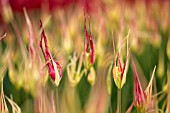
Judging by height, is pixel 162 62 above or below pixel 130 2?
below

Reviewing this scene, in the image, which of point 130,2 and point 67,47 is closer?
point 67,47

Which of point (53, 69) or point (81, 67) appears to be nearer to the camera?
point (53, 69)

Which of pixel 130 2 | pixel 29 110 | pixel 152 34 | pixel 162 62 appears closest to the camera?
pixel 29 110

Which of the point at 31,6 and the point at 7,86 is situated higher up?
the point at 31,6

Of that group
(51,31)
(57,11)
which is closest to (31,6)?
(57,11)

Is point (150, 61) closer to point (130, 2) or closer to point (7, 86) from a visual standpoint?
point (7, 86)

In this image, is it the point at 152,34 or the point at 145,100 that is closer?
the point at 145,100

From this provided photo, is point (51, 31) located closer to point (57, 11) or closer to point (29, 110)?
point (57, 11)

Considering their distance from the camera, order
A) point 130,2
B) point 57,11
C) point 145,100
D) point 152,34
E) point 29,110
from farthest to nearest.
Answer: point 130,2 < point 57,11 < point 152,34 < point 29,110 < point 145,100

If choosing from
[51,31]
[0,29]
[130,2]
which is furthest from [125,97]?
[130,2]
